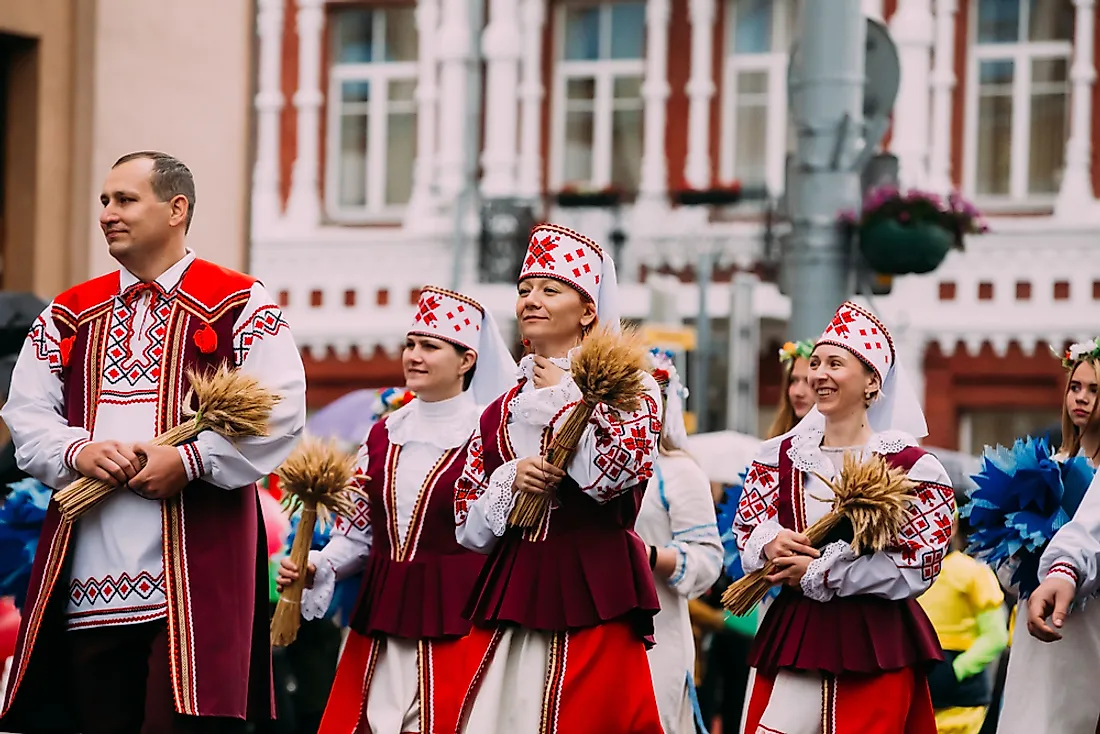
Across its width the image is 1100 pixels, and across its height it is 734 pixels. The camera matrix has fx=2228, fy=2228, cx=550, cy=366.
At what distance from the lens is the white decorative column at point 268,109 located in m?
25.8

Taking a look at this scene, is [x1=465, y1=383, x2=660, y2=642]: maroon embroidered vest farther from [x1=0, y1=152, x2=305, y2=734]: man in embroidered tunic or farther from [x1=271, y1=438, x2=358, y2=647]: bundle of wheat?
[x1=271, y1=438, x2=358, y2=647]: bundle of wheat

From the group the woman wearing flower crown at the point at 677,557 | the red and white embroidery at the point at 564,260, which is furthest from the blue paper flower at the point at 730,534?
the red and white embroidery at the point at 564,260

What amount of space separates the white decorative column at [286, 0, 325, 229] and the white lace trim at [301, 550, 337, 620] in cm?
1786

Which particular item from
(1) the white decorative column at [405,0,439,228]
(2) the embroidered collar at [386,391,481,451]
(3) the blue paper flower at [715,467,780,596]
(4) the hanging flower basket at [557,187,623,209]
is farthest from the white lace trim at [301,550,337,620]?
(1) the white decorative column at [405,0,439,228]

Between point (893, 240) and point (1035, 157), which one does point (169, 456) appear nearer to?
point (893, 240)

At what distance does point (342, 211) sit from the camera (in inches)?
1027

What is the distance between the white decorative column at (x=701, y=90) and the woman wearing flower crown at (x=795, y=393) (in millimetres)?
15372

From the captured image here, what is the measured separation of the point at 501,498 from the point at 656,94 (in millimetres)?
18204

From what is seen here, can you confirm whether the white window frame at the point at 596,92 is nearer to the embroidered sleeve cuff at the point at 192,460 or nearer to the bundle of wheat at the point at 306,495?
the bundle of wheat at the point at 306,495

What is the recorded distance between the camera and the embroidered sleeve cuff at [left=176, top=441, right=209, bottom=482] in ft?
20.1

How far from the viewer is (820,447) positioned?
713cm

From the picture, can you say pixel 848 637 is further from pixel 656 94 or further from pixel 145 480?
pixel 656 94

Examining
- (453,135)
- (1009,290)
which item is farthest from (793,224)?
(453,135)

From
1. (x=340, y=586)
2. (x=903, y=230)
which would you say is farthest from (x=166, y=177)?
(x=903, y=230)
